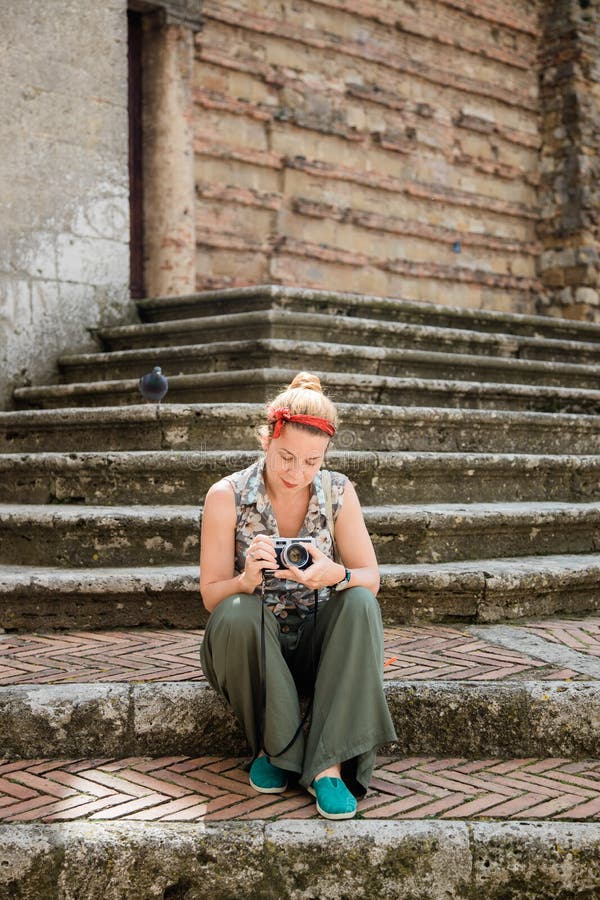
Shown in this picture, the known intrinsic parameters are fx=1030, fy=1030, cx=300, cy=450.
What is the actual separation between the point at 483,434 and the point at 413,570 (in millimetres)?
1693

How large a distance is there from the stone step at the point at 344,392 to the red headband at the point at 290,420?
245 cm

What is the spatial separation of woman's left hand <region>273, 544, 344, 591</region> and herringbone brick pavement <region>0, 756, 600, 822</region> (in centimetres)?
58

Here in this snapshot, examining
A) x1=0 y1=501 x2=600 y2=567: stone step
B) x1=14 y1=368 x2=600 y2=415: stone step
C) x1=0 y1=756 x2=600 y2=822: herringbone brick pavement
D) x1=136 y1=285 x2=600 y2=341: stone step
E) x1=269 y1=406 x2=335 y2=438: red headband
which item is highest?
x1=136 y1=285 x2=600 y2=341: stone step

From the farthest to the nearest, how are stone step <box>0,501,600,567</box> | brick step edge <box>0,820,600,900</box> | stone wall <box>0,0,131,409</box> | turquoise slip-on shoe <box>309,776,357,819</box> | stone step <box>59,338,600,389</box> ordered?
stone wall <box>0,0,131,409</box> < stone step <box>59,338,600,389</box> < stone step <box>0,501,600,567</box> < turquoise slip-on shoe <box>309,776,357,819</box> < brick step edge <box>0,820,600,900</box>

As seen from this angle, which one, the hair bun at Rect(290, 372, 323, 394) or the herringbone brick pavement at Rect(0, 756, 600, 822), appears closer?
the herringbone brick pavement at Rect(0, 756, 600, 822)

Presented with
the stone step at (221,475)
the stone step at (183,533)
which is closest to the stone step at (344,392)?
the stone step at (221,475)

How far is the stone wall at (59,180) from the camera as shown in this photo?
21.8 ft

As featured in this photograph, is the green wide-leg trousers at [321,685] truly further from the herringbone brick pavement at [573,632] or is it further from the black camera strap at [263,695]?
the herringbone brick pavement at [573,632]

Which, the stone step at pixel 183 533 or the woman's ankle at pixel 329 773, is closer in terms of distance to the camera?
the woman's ankle at pixel 329 773

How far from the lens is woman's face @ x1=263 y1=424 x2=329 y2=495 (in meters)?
3.07

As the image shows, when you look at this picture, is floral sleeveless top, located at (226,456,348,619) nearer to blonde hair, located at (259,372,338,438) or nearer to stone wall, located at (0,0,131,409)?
blonde hair, located at (259,372,338,438)

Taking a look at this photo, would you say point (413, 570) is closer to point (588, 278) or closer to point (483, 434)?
point (483, 434)

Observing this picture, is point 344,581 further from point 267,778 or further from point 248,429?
point 248,429

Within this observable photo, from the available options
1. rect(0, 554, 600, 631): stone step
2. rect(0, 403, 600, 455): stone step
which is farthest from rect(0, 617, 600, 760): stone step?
rect(0, 403, 600, 455): stone step
